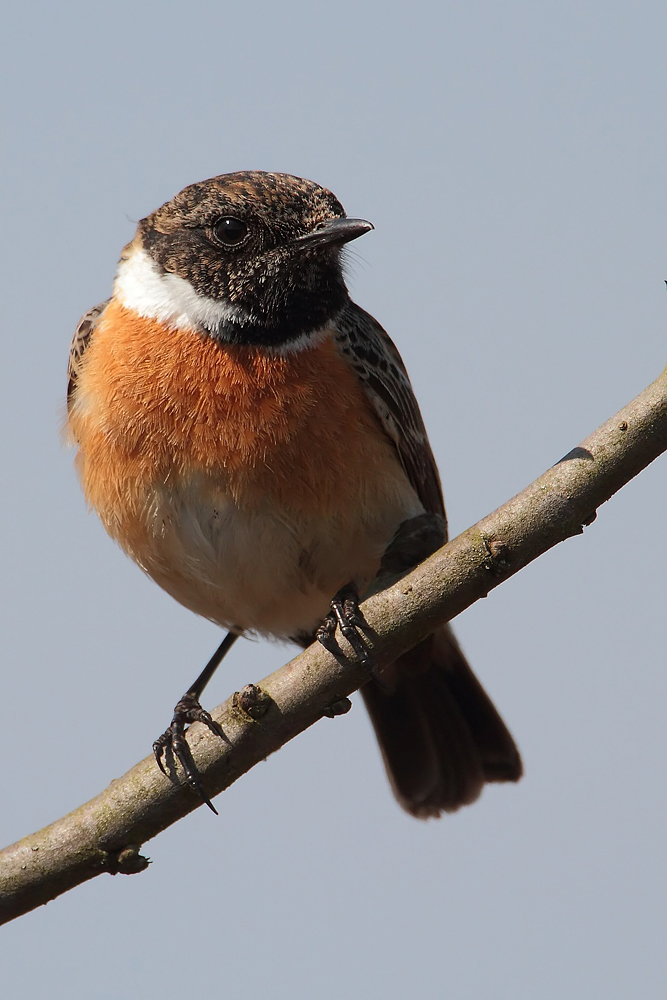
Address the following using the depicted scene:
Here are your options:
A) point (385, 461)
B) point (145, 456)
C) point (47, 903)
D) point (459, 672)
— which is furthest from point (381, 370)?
point (47, 903)

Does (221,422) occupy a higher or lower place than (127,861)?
higher

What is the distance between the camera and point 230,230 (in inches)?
278

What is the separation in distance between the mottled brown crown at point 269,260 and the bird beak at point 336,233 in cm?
2

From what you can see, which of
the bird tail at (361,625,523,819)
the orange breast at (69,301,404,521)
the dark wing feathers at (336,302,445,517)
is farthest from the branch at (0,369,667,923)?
the bird tail at (361,625,523,819)

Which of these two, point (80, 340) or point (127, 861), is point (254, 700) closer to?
point (127, 861)

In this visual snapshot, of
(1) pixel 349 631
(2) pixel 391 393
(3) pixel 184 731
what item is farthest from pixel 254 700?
(2) pixel 391 393

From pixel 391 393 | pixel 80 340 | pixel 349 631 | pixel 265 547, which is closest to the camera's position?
pixel 349 631

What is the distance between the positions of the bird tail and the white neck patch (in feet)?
10.6

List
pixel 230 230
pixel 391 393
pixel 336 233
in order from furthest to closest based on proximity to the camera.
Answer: pixel 391 393, pixel 230 230, pixel 336 233

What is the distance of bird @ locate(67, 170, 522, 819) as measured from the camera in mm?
6426

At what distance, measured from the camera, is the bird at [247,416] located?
6.43 m

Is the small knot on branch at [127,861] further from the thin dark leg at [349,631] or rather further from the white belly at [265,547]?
the white belly at [265,547]

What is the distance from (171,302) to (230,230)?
Answer: 61cm

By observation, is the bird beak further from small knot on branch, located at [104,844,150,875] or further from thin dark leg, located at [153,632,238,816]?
small knot on branch, located at [104,844,150,875]
